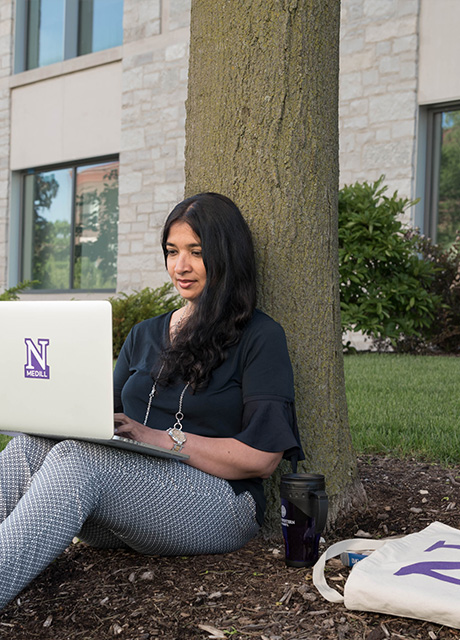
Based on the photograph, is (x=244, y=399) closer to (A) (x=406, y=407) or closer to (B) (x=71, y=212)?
(A) (x=406, y=407)

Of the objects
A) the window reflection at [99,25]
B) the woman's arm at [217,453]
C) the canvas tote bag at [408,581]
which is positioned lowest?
the canvas tote bag at [408,581]

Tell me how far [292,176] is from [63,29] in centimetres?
1121

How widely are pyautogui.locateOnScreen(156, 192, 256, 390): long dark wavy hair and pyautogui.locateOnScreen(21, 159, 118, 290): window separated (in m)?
9.61

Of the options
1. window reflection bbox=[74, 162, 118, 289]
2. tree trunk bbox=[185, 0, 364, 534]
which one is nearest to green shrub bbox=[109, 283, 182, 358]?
window reflection bbox=[74, 162, 118, 289]

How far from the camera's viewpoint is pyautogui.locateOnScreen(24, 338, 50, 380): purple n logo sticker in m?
2.04

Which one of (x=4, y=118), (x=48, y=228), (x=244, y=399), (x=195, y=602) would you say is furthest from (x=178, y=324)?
(x=4, y=118)

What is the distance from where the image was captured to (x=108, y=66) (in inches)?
466

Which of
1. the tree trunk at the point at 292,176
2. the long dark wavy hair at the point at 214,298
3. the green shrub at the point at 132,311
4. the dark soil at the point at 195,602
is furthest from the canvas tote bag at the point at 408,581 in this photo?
the green shrub at the point at 132,311

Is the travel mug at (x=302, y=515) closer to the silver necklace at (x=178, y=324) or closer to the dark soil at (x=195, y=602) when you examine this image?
the dark soil at (x=195, y=602)

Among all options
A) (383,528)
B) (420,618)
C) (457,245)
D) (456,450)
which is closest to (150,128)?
(457,245)

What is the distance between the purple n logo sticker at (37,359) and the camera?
2045 millimetres

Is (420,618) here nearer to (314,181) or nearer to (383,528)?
(383,528)

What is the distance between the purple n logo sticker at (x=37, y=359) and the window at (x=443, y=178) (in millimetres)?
7703

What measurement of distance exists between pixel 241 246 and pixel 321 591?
1.13 meters
